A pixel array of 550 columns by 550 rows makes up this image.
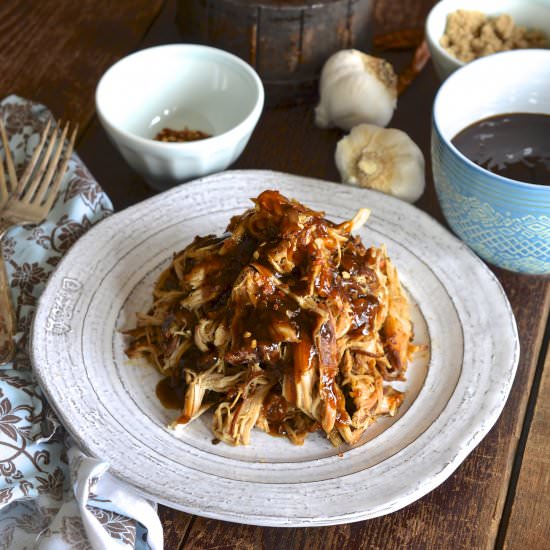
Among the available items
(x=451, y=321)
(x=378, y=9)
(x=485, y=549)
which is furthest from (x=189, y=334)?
(x=378, y=9)

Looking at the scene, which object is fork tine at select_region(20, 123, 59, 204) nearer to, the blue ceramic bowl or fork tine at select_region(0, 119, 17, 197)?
fork tine at select_region(0, 119, 17, 197)

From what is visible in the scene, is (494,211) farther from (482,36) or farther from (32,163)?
(32,163)

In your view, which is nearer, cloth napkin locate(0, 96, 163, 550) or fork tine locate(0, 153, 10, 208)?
cloth napkin locate(0, 96, 163, 550)

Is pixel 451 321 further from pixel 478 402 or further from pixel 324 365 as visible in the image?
pixel 324 365

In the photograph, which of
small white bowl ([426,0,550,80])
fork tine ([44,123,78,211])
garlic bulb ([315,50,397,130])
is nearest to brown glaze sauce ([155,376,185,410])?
fork tine ([44,123,78,211])

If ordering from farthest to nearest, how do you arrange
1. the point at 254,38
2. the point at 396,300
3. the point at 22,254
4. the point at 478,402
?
the point at 254,38 < the point at 22,254 < the point at 396,300 < the point at 478,402

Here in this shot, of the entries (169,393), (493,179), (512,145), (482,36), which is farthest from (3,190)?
(482,36)
